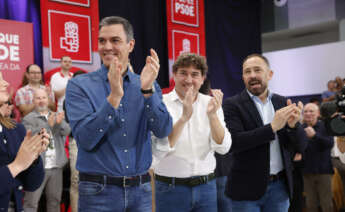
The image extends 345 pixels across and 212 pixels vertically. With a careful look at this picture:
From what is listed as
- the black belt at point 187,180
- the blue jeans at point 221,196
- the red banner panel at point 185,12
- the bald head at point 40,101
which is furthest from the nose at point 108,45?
the red banner panel at point 185,12

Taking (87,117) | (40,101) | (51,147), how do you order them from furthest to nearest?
(40,101), (51,147), (87,117)

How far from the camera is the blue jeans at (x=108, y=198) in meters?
1.69

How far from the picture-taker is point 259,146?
2.43m

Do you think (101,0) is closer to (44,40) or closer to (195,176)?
(44,40)

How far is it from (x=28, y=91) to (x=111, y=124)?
3.67 metres

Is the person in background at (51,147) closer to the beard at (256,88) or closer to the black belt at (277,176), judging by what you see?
the beard at (256,88)

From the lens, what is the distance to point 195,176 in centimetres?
228

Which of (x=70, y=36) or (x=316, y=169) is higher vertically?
(x=70, y=36)

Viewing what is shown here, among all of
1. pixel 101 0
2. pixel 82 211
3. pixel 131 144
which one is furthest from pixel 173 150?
pixel 101 0

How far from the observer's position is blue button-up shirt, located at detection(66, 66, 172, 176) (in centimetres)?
166

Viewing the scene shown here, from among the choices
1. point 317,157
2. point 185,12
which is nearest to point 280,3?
point 185,12

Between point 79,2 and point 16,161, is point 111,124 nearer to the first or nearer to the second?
point 16,161

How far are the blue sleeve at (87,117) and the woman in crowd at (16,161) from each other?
0.18 metres

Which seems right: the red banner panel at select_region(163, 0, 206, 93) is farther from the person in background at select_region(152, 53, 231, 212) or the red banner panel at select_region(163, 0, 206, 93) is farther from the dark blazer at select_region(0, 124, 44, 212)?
the dark blazer at select_region(0, 124, 44, 212)
